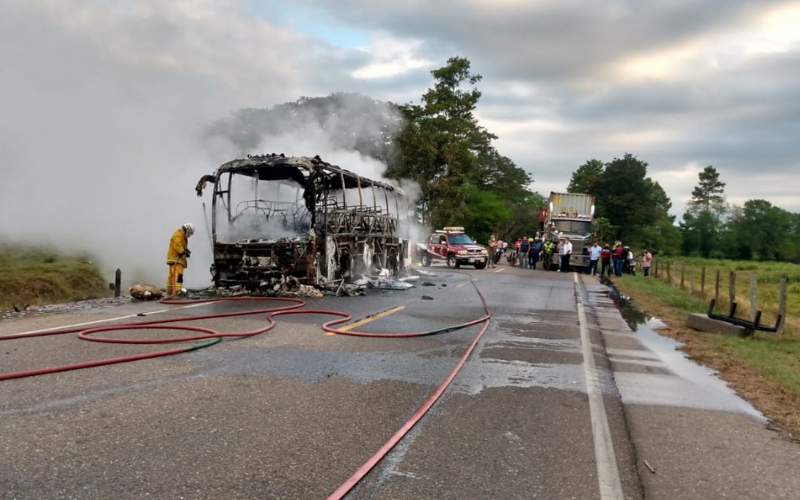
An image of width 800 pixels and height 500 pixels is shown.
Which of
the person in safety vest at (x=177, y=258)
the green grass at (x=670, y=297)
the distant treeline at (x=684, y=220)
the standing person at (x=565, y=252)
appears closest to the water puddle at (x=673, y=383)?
the green grass at (x=670, y=297)

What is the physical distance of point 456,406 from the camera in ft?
16.2

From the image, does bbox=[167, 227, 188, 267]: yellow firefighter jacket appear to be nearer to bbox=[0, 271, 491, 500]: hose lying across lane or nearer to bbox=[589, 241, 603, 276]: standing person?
bbox=[0, 271, 491, 500]: hose lying across lane

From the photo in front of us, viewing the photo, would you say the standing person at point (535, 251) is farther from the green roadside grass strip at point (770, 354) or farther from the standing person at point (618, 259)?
the green roadside grass strip at point (770, 354)

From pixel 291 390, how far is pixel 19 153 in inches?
754

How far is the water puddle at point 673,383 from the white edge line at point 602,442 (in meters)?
0.28

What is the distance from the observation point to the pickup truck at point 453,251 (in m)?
27.4

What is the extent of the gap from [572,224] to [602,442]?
81.0 ft

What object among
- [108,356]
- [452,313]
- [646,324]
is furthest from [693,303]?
[108,356]

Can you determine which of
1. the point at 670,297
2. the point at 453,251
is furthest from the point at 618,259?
the point at 670,297

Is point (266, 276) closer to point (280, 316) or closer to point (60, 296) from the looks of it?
point (280, 316)

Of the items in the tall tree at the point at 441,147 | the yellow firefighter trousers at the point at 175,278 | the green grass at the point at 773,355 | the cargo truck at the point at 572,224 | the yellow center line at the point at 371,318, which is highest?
the tall tree at the point at 441,147

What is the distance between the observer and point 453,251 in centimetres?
2775

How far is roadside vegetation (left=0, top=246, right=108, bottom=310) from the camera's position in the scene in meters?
14.7

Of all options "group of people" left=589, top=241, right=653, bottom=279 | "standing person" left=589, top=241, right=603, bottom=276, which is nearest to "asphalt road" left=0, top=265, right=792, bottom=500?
"standing person" left=589, top=241, right=603, bottom=276
